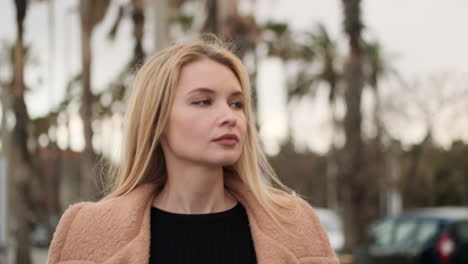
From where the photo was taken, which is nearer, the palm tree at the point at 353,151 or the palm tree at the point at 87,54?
the palm tree at the point at 353,151

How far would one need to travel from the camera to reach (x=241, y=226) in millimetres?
2848

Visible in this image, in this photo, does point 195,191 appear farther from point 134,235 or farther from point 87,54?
point 87,54

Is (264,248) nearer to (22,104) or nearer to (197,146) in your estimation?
(197,146)

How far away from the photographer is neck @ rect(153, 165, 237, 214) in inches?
110

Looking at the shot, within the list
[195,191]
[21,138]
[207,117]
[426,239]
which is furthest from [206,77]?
[21,138]

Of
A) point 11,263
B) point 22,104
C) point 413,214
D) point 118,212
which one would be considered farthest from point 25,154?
point 118,212

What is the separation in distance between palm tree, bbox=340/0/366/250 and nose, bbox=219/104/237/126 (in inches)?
457

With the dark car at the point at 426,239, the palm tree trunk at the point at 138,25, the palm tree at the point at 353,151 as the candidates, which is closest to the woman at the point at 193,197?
the dark car at the point at 426,239

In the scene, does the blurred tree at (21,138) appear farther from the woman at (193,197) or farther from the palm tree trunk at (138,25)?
the woman at (193,197)

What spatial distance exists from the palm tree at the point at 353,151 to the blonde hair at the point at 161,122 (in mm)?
11358

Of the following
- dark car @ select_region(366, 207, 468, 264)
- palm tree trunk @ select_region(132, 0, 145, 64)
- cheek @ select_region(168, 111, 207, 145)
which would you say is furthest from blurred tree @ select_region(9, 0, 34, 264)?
cheek @ select_region(168, 111, 207, 145)

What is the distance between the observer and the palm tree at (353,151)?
1414 centimetres

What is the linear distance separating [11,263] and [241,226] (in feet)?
57.0

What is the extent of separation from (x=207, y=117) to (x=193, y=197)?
0.30 meters
